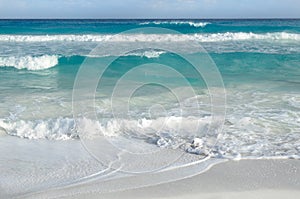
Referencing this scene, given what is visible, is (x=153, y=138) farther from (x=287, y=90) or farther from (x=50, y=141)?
(x=287, y=90)

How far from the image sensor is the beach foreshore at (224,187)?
4074 mm

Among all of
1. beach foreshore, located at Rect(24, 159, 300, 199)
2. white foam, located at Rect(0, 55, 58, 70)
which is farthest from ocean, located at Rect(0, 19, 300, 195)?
white foam, located at Rect(0, 55, 58, 70)

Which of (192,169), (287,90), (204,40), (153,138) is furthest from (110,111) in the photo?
(204,40)

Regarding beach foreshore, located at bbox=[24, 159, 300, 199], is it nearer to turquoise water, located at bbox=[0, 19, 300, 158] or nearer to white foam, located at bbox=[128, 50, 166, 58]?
turquoise water, located at bbox=[0, 19, 300, 158]

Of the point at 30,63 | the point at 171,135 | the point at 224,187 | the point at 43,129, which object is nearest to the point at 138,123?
the point at 171,135

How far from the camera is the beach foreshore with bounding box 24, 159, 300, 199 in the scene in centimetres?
407

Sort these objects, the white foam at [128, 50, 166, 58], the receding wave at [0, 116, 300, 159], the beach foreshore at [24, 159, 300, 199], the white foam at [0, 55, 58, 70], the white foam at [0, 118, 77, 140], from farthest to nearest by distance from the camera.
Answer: the white foam at [128, 50, 166, 58] → the white foam at [0, 55, 58, 70] → the white foam at [0, 118, 77, 140] → the receding wave at [0, 116, 300, 159] → the beach foreshore at [24, 159, 300, 199]

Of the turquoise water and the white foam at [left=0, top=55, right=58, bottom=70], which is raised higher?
the turquoise water

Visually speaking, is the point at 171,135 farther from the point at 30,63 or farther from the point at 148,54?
the point at 148,54

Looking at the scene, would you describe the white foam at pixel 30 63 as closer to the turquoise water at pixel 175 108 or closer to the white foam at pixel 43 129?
the turquoise water at pixel 175 108

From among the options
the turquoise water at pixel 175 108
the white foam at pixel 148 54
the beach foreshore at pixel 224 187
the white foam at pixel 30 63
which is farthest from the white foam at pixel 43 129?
the white foam at pixel 148 54

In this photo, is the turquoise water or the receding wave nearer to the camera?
the receding wave

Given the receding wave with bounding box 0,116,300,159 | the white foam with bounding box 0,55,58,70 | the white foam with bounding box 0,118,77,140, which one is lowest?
the white foam with bounding box 0,55,58,70

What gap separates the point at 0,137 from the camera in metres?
6.10
